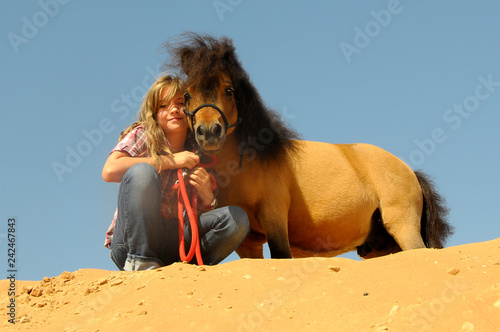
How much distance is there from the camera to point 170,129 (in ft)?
17.2

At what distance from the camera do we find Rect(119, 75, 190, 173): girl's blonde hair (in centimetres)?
496

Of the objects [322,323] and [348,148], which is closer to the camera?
[322,323]

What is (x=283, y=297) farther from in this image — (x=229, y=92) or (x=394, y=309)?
(x=229, y=92)

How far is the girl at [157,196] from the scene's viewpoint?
4637 mm

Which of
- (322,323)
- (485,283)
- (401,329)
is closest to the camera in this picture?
(401,329)

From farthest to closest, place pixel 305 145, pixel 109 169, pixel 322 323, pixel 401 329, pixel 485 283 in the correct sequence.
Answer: pixel 305 145 < pixel 109 169 < pixel 485 283 < pixel 322 323 < pixel 401 329

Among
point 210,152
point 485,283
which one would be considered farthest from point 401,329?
point 210,152

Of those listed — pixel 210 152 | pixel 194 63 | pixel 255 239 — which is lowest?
pixel 255 239

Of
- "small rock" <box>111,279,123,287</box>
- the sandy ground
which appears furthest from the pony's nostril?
"small rock" <box>111,279,123,287</box>

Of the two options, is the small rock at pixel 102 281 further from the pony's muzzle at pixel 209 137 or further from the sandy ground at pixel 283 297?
the pony's muzzle at pixel 209 137

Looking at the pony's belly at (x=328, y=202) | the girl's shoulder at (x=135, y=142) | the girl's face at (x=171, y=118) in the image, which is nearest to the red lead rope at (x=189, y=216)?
the girl's shoulder at (x=135, y=142)

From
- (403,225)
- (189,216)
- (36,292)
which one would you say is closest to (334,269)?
(189,216)

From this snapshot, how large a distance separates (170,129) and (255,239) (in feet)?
6.01

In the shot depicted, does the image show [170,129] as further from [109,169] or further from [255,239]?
[255,239]
